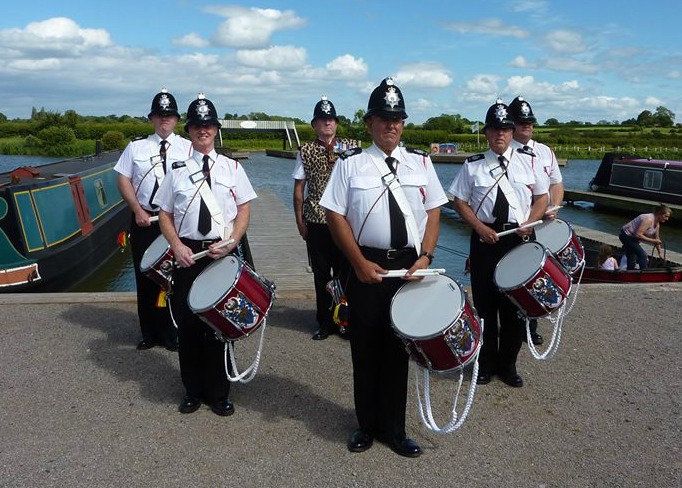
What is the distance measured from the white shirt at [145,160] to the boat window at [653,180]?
2331 cm

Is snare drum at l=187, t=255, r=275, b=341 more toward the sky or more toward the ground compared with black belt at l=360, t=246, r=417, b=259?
more toward the ground

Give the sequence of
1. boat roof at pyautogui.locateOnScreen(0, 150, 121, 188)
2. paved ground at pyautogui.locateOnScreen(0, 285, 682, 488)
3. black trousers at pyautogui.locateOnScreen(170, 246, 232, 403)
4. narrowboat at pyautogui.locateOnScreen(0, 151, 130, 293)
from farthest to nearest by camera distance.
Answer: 1. boat roof at pyautogui.locateOnScreen(0, 150, 121, 188)
2. narrowboat at pyautogui.locateOnScreen(0, 151, 130, 293)
3. black trousers at pyautogui.locateOnScreen(170, 246, 232, 403)
4. paved ground at pyautogui.locateOnScreen(0, 285, 682, 488)

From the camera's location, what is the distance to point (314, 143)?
6035mm

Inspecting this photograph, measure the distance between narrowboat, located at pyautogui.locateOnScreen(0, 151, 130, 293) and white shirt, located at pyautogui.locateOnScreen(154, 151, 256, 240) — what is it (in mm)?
3464

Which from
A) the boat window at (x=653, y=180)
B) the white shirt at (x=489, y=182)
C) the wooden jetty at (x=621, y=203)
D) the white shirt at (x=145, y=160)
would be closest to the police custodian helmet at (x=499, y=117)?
the white shirt at (x=489, y=182)

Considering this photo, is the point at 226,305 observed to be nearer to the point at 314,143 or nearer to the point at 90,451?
the point at 90,451

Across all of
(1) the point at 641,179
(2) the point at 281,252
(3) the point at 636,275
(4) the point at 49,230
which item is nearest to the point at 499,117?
(3) the point at 636,275

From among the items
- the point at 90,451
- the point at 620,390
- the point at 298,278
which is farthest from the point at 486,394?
the point at 298,278

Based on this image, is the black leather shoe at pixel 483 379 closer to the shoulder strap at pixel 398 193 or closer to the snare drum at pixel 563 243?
the snare drum at pixel 563 243

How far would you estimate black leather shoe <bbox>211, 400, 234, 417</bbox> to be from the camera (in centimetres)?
439

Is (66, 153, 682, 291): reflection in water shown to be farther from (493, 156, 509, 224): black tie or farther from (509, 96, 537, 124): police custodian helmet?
(493, 156, 509, 224): black tie

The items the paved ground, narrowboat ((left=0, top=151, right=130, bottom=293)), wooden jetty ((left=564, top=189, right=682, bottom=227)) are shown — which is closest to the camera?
the paved ground

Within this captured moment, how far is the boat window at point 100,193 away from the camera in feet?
44.7

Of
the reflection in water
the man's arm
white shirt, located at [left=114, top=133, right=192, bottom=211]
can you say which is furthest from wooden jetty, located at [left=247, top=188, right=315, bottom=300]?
white shirt, located at [left=114, top=133, right=192, bottom=211]
